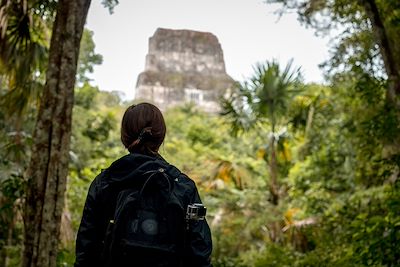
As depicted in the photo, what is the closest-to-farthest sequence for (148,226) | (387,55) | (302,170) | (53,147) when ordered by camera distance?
(148,226) < (53,147) < (387,55) < (302,170)

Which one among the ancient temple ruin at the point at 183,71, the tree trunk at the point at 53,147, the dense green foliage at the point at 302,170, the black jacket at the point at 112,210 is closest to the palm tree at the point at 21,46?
the dense green foliage at the point at 302,170

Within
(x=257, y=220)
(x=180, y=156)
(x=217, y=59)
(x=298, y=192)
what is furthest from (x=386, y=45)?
(x=217, y=59)

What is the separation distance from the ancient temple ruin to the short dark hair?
41.1 meters

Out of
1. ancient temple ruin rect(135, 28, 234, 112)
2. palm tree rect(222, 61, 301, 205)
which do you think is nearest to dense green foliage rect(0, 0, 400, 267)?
palm tree rect(222, 61, 301, 205)

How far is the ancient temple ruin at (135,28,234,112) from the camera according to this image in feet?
148

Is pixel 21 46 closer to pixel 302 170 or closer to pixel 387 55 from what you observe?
pixel 387 55

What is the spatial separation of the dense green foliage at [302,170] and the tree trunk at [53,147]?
286 millimetres

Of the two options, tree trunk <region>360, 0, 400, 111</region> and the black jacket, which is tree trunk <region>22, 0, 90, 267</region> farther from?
tree trunk <region>360, 0, 400, 111</region>

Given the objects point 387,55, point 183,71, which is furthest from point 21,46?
point 183,71

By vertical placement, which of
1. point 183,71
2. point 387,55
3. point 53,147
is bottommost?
point 53,147

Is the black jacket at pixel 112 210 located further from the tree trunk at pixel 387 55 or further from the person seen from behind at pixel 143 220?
the tree trunk at pixel 387 55

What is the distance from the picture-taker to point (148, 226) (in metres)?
1.68

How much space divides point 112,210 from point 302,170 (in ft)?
42.9

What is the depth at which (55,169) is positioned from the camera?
3705 millimetres
